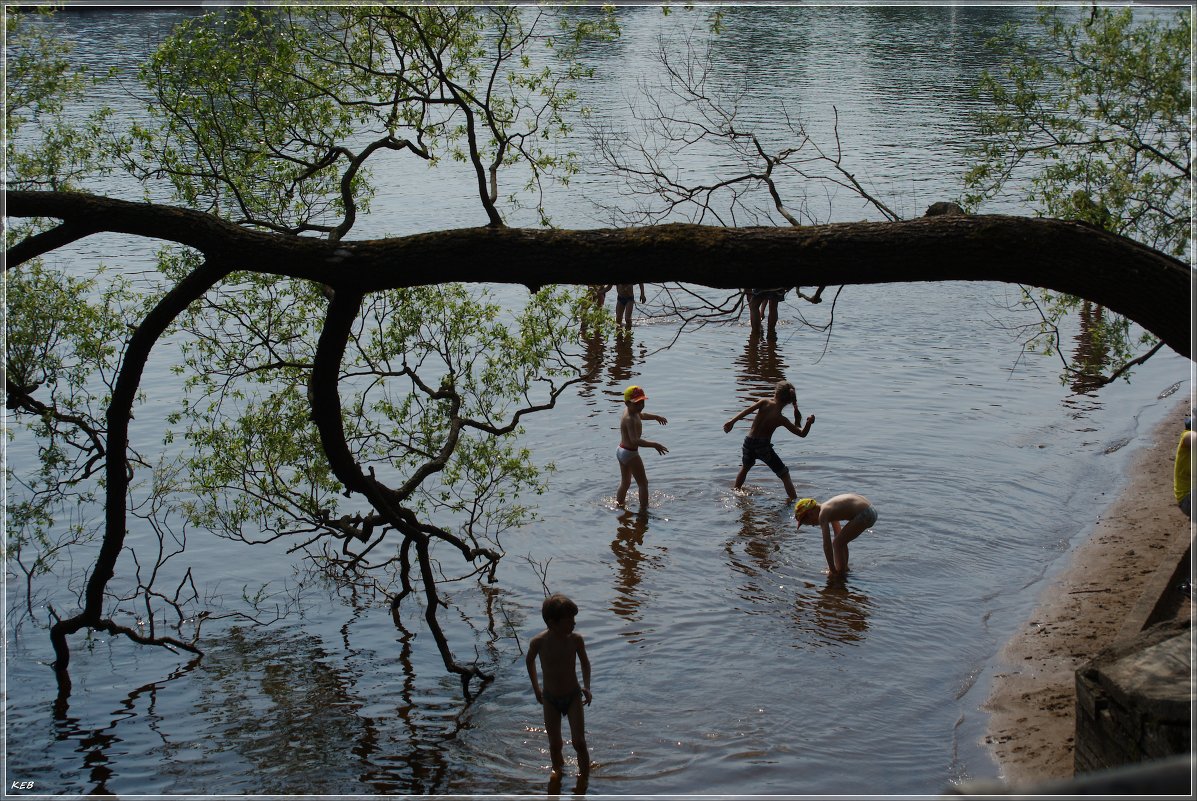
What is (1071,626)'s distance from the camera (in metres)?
11.3

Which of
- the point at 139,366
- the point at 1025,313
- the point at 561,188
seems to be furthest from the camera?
the point at 561,188

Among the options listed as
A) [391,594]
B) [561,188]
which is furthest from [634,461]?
[561,188]

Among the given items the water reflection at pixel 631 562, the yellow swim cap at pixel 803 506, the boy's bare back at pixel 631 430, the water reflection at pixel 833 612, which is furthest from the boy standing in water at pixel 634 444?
the water reflection at pixel 833 612

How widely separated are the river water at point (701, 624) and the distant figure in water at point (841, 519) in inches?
10.4

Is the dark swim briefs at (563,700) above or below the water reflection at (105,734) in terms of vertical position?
above

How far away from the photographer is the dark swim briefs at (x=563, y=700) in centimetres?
875

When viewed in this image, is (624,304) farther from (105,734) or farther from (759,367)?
(105,734)

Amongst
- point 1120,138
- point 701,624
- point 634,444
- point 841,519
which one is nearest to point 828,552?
point 841,519

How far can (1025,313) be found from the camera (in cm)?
2475

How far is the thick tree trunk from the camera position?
242 inches

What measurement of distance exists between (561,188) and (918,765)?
27851 mm

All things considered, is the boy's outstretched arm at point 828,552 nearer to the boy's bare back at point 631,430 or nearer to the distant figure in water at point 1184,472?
the boy's bare back at point 631,430

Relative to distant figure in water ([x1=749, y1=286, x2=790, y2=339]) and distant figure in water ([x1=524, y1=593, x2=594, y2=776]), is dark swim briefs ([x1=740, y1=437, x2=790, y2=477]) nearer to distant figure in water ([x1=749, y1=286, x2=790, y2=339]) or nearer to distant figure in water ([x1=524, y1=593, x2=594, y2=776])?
distant figure in water ([x1=524, y1=593, x2=594, y2=776])

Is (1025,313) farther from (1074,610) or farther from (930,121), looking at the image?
(930,121)
